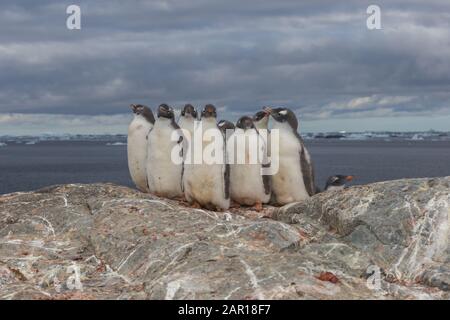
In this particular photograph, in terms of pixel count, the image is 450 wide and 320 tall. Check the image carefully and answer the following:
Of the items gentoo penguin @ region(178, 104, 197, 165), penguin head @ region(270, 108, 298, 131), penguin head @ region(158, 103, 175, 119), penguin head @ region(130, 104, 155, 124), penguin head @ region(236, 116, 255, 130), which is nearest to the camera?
penguin head @ region(236, 116, 255, 130)

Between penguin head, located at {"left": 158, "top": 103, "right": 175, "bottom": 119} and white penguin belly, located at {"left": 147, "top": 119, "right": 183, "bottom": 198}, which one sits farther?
penguin head, located at {"left": 158, "top": 103, "right": 175, "bottom": 119}

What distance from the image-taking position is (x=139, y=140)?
17.0 metres

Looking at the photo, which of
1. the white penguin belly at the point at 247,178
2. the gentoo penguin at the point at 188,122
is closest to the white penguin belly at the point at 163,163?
the gentoo penguin at the point at 188,122

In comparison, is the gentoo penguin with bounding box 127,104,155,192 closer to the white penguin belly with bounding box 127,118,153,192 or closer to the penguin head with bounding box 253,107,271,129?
the white penguin belly with bounding box 127,118,153,192

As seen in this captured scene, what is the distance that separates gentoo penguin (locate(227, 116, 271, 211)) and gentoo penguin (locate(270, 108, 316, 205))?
0.56 meters

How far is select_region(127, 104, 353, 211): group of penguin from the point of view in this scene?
1509cm

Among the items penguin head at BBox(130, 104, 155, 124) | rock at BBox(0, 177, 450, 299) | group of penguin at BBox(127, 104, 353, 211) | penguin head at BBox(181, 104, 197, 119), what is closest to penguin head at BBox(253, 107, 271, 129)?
group of penguin at BBox(127, 104, 353, 211)

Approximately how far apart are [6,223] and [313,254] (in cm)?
621

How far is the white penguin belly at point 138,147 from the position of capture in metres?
17.0

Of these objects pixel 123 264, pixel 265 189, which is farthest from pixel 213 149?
pixel 123 264

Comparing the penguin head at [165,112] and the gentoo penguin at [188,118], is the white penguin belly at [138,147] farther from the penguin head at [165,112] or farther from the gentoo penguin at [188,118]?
the gentoo penguin at [188,118]

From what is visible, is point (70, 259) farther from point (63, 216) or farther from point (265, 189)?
point (265, 189)

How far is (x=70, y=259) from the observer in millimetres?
11523

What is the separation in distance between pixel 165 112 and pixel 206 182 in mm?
2280
